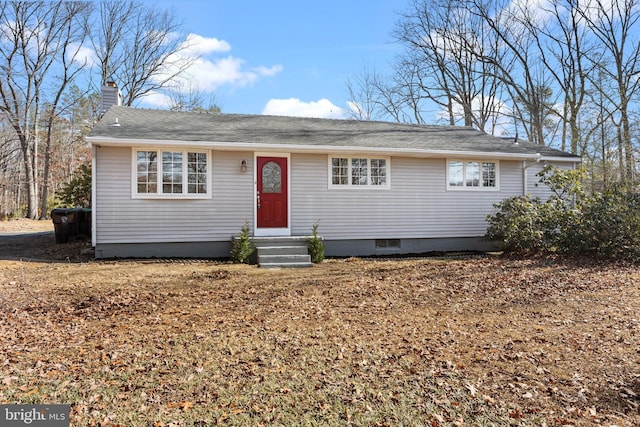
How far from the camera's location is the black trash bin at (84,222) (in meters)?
11.7

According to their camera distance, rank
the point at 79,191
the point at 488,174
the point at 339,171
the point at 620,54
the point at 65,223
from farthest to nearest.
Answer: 1. the point at 620,54
2. the point at 79,191
3. the point at 488,174
4. the point at 65,223
5. the point at 339,171

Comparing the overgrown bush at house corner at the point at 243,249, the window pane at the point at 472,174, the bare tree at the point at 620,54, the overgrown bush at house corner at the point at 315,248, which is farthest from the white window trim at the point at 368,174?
the bare tree at the point at 620,54

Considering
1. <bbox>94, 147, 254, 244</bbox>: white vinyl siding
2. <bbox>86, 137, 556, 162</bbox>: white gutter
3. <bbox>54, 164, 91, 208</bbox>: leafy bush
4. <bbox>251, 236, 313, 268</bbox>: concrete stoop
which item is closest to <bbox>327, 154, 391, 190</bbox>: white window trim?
<bbox>86, 137, 556, 162</bbox>: white gutter

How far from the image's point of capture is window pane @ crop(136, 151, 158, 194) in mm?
9078

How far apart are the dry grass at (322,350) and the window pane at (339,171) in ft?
13.2

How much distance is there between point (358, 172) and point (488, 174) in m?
4.08

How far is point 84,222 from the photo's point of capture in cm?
1180

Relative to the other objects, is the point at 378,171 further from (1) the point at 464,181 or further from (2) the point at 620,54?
(2) the point at 620,54

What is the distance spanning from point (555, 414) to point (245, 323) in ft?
10.4

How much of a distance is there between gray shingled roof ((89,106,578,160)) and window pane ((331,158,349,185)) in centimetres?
50

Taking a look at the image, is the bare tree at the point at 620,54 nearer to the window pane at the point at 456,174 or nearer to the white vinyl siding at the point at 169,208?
the window pane at the point at 456,174

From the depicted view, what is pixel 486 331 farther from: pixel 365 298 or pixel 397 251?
pixel 397 251

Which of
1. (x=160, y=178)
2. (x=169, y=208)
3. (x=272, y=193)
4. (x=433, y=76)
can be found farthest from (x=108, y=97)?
(x=433, y=76)

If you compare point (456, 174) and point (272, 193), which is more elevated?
point (456, 174)
